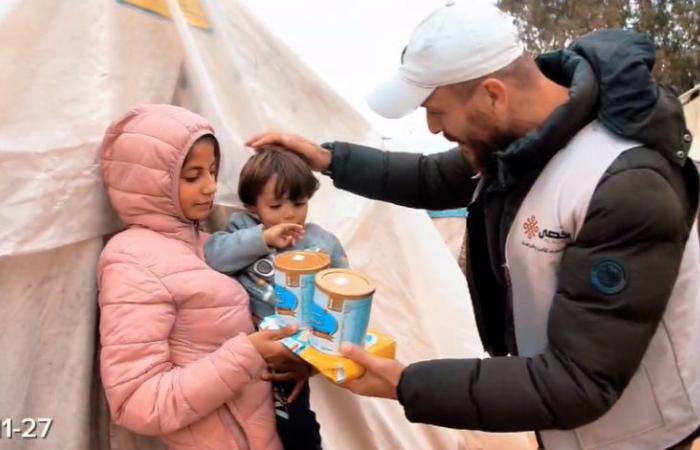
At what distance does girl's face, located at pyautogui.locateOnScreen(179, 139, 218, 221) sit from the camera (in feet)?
4.91

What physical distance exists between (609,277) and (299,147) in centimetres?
90

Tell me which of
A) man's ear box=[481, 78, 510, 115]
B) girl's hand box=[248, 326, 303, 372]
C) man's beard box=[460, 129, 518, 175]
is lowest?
girl's hand box=[248, 326, 303, 372]

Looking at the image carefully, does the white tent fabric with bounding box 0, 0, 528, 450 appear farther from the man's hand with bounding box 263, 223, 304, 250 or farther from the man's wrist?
the man's hand with bounding box 263, 223, 304, 250

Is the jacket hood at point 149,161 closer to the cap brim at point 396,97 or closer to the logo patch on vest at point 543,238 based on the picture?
the cap brim at point 396,97

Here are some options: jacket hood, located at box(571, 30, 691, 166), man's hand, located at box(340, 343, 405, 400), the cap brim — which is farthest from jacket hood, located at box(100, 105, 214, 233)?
jacket hood, located at box(571, 30, 691, 166)

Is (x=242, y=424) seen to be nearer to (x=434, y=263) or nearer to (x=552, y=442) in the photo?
(x=552, y=442)

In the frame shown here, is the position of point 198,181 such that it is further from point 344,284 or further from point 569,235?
point 569,235

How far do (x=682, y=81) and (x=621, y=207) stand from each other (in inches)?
430

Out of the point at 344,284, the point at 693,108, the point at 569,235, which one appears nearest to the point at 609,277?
the point at 569,235

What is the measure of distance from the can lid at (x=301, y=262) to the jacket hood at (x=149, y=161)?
27cm

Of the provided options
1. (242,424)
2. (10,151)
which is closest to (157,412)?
(242,424)

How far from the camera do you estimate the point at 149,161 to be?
4.72 feet

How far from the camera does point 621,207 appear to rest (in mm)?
1137

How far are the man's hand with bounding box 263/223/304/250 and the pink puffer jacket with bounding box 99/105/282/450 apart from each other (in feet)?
0.40
